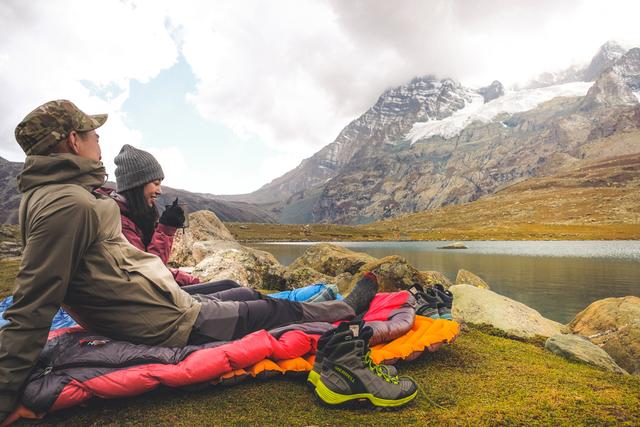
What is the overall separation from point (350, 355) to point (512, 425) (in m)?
1.88

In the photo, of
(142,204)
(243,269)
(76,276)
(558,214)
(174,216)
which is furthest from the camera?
(558,214)

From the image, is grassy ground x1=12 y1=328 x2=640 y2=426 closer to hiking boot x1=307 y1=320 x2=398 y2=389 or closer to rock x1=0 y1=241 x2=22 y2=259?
hiking boot x1=307 y1=320 x2=398 y2=389

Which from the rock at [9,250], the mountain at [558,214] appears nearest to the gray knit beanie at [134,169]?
the rock at [9,250]

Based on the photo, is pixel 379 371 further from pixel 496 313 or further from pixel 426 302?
pixel 496 313

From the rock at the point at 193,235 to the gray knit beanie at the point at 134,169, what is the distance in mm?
11680

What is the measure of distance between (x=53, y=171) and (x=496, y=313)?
11408 mm

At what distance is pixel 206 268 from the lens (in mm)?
A: 14828

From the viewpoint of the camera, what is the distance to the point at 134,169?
6.14m

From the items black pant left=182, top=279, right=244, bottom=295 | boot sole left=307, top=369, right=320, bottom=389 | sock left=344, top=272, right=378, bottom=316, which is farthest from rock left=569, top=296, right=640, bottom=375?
black pant left=182, top=279, right=244, bottom=295

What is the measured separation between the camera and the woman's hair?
6352 mm

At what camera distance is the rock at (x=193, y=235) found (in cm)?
1869

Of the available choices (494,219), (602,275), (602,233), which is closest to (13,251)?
(602,275)

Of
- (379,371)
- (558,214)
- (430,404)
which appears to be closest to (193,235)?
(379,371)

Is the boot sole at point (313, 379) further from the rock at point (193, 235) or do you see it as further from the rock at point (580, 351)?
the rock at point (193, 235)
